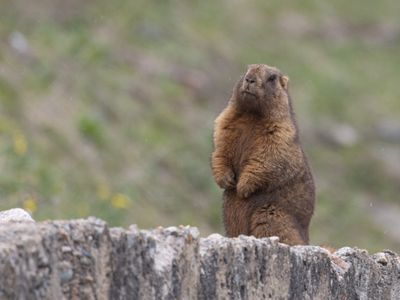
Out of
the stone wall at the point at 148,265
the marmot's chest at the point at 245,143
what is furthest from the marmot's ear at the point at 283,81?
the stone wall at the point at 148,265

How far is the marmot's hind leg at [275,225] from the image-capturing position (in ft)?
21.1

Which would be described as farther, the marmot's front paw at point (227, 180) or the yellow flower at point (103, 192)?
the yellow flower at point (103, 192)

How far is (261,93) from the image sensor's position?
674cm

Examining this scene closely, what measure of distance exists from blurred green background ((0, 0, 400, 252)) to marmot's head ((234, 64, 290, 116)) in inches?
157

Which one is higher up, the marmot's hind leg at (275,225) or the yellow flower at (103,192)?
the yellow flower at (103,192)

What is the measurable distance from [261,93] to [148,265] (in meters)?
2.62

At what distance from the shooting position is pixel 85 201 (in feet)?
41.7

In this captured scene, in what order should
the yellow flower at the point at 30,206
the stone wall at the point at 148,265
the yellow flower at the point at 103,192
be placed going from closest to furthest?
the stone wall at the point at 148,265 → the yellow flower at the point at 30,206 → the yellow flower at the point at 103,192

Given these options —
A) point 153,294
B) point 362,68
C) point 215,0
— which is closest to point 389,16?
point 362,68

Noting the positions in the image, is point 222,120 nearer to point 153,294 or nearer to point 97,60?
point 153,294

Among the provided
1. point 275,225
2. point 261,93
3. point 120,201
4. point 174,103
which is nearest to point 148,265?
point 275,225

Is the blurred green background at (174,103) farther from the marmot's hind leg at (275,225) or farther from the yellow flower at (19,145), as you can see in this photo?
the marmot's hind leg at (275,225)

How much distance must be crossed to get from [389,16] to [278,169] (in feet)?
76.8

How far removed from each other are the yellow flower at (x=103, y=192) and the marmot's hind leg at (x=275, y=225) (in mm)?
6561
